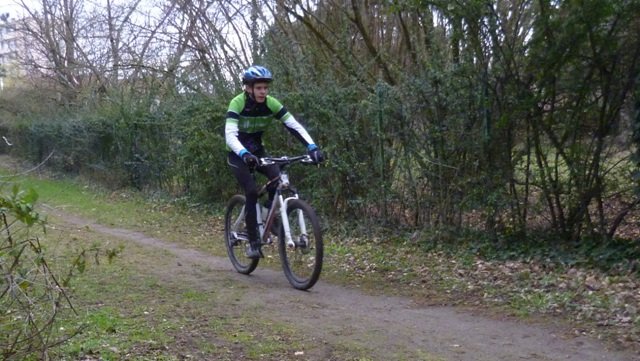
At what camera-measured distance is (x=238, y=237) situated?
8.12m

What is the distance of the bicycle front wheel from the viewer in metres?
6.90

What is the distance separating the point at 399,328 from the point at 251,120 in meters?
2.85

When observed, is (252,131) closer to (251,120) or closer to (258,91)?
(251,120)

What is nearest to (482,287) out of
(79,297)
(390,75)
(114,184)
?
(79,297)

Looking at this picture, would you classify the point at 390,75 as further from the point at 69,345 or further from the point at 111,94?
the point at 111,94

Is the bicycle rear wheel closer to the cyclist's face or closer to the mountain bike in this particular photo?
the mountain bike

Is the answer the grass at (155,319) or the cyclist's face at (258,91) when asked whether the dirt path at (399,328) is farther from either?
the cyclist's face at (258,91)

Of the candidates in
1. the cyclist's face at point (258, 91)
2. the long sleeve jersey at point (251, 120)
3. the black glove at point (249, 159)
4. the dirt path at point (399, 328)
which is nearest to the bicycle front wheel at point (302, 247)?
the dirt path at point (399, 328)

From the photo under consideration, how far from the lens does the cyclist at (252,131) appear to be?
7.21 metres

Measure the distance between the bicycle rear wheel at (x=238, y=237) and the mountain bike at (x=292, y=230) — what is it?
7 cm

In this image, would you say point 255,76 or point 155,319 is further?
point 255,76

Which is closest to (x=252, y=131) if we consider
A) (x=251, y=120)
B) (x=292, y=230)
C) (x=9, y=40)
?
(x=251, y=120)

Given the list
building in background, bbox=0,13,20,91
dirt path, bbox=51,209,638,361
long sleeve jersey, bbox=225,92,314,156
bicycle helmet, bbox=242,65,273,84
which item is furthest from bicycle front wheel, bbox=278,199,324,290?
building in background, bbox=0,13,20,91

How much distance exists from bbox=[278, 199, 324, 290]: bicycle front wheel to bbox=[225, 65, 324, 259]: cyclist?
417 mm
